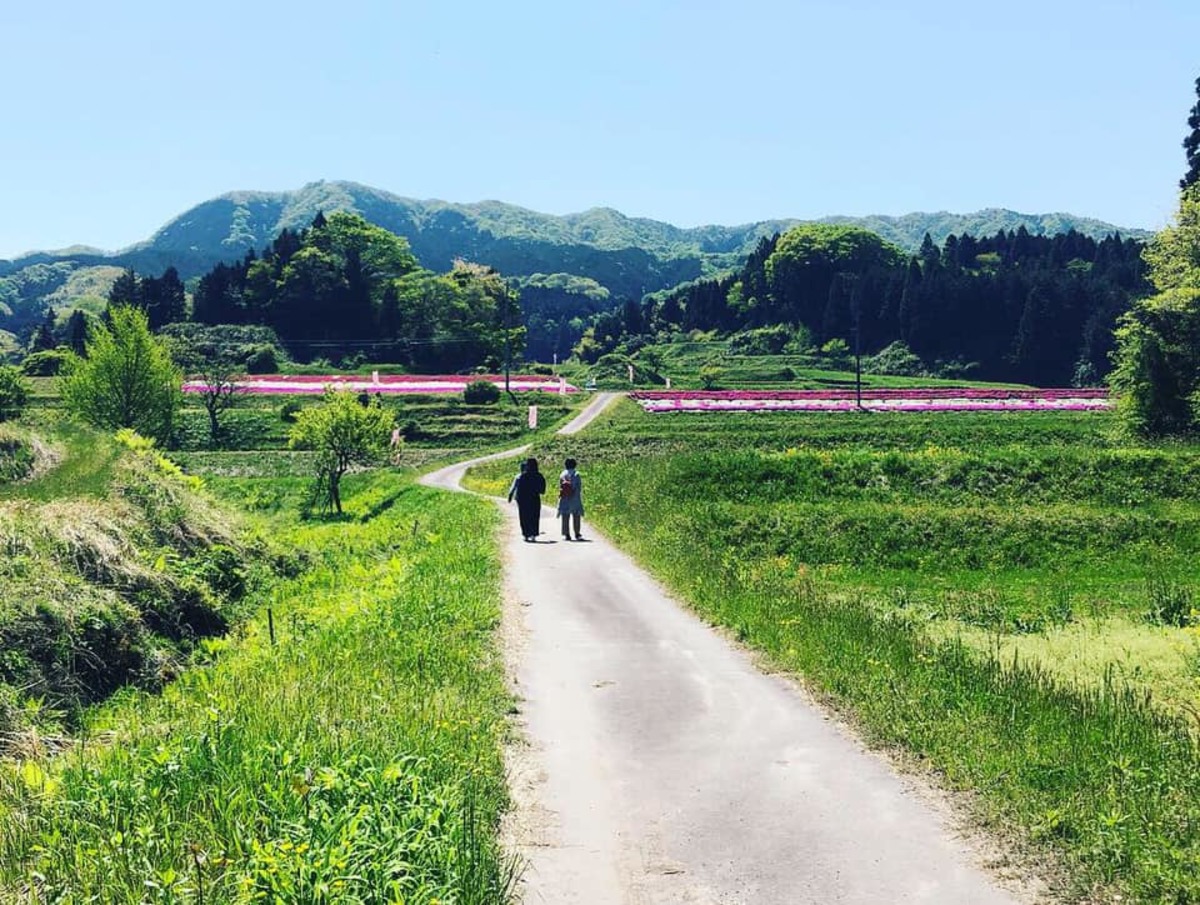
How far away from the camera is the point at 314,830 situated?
205 inches

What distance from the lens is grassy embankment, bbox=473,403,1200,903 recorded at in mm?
6559

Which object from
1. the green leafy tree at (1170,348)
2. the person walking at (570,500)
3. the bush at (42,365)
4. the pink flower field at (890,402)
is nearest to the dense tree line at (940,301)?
the pink flower field at (890,402)

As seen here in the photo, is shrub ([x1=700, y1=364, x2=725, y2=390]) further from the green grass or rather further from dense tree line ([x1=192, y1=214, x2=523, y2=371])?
the green grass

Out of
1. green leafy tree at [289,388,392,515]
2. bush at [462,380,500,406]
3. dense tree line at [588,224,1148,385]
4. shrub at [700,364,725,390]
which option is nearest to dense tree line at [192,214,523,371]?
shrub at [700,364,725,390]

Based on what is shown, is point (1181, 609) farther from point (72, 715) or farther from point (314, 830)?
point (72, 715)

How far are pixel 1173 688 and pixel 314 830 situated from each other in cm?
1052

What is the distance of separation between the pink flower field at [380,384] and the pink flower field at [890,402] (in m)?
14.3

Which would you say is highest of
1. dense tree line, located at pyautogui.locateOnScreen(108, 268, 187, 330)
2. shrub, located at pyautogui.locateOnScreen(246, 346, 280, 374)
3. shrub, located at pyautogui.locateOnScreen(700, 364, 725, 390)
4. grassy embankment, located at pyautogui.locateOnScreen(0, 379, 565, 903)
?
dense tree line, located at pyautogui.locateOnScreen(108, 268, 187, 330)

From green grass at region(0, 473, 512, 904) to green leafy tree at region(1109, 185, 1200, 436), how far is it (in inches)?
2112

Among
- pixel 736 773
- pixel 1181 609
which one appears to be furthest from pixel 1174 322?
pixel 736 773

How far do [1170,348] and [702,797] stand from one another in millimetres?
56016

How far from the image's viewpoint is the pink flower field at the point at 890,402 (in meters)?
75.6

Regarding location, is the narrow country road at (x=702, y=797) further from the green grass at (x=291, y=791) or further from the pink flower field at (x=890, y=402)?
the pink flower field at (x=890, y=402)

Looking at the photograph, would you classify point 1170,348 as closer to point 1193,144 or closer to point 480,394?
point 1193,144
